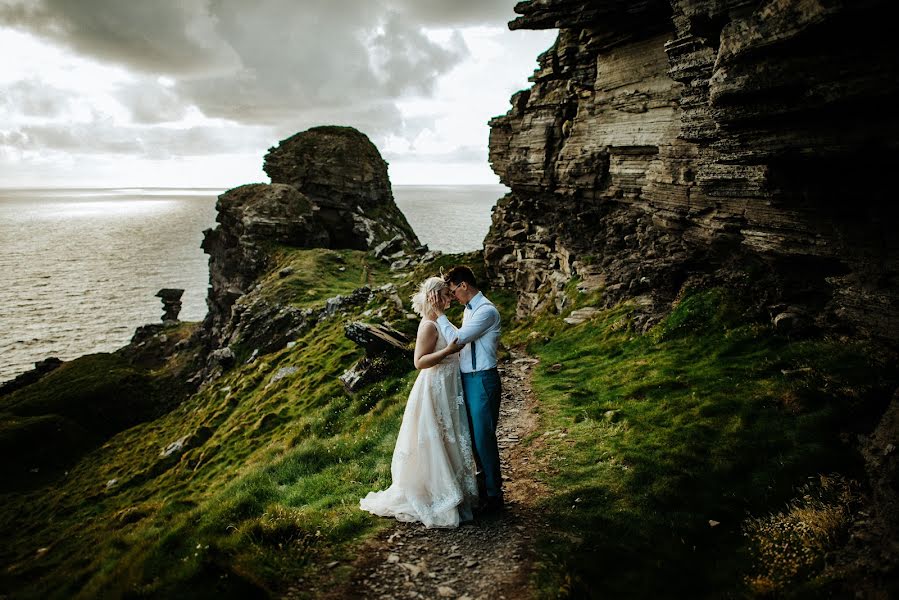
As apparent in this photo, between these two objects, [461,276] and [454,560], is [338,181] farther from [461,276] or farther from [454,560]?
[454,560]

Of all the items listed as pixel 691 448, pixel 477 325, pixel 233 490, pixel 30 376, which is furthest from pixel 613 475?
pixel 30 376

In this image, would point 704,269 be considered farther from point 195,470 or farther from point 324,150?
point 324,150

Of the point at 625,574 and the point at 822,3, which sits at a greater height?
the point at 822,3

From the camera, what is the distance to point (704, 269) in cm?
1959

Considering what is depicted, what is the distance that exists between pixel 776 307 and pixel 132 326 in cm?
10125

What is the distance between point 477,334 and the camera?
29.8 ft

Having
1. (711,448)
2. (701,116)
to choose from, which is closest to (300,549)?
(711,448)

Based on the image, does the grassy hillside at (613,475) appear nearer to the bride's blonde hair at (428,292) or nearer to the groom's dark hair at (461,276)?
the bride's blonde hair at (428,292)

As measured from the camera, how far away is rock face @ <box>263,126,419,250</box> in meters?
93.4

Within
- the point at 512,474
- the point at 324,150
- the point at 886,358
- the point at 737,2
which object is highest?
the point at 324,150

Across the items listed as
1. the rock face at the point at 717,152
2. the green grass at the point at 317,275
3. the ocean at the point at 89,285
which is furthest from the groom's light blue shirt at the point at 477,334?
the ocean at the point at 89,285

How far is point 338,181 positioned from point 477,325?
93008 mm

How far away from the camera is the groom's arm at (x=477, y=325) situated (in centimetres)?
902

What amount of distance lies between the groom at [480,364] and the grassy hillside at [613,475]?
6.58ft
